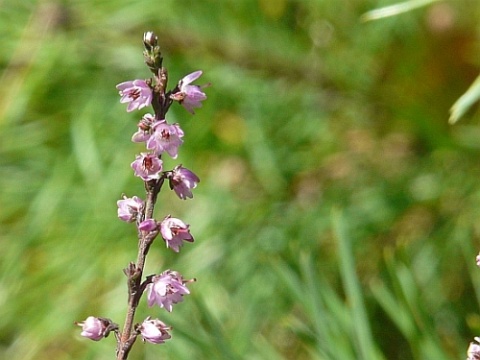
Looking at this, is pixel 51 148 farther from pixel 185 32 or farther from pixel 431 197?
pixel 431 197

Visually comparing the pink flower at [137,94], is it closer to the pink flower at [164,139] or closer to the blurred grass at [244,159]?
the pink flower at [164,139]

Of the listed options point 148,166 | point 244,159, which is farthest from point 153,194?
point 244,159

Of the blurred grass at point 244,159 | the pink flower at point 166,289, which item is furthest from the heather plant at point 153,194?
the blurred grass at point 244,159

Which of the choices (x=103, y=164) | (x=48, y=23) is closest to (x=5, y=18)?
(x=48, y=23)

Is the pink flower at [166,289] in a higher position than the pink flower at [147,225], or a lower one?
lower

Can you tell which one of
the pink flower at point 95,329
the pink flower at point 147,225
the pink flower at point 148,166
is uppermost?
the pink flower at point 148,166

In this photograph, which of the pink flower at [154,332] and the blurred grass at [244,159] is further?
the blurred grass at [244,159]
